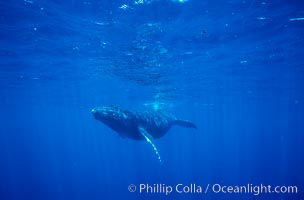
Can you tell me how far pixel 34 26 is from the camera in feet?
52.6

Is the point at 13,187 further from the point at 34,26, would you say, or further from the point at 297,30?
the point at 297,30

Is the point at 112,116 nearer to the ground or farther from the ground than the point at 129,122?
farther from the ground

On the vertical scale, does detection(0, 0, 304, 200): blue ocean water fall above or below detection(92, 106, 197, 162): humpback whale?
above

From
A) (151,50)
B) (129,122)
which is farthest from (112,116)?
(151,50)

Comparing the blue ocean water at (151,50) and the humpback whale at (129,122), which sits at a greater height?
the blue ocean water at (151,50)

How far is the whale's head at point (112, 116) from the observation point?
463 inches

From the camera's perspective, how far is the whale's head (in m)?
11.8

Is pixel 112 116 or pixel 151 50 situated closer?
pixel 112 116

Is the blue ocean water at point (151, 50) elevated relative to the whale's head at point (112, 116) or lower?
elevated

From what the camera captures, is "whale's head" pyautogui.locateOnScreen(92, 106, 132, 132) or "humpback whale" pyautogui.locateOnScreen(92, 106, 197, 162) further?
"humpback whale" pyautogui.locateOnScreen(92, 106, 197, 162)

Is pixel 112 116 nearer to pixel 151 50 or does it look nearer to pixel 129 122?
pixel 129 122

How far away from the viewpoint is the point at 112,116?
40.4ft

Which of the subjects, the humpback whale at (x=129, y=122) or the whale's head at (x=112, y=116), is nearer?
the whale's head at (x=112, y=116)

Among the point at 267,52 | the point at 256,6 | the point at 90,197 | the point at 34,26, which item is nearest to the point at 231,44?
the point at 267,52
